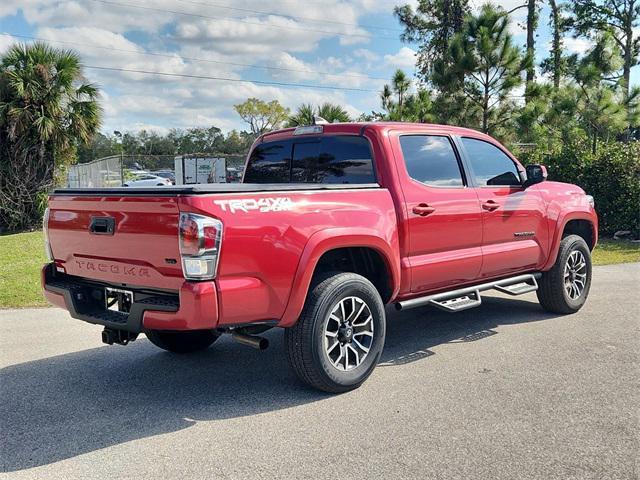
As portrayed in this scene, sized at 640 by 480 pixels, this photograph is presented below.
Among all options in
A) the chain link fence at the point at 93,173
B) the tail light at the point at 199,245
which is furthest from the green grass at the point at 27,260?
the chain link fence at the point at 93,173

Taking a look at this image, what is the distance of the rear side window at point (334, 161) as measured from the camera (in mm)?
5043

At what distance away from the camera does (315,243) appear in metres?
4.18

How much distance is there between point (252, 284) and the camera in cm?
388

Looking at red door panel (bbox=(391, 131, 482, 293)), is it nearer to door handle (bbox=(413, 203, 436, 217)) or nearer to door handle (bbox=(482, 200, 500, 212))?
door handle (bbox=(413, 203, 436, 217))

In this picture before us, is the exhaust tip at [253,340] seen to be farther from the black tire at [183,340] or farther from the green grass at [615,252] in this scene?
the green grass at [615,252]

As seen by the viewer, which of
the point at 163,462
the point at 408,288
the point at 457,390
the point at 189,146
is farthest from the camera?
the point at 189,146

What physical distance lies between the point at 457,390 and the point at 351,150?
6.90 feet

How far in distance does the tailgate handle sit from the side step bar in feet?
7.63

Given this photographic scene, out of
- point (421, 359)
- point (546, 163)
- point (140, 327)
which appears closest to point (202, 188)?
point (140, 327)

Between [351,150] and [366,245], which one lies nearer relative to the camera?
[366,245]

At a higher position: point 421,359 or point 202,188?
point 202,188

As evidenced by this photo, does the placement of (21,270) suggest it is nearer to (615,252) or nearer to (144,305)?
(144,305)

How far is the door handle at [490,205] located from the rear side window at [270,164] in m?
1.84

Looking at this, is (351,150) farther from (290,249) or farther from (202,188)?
(202,188)
